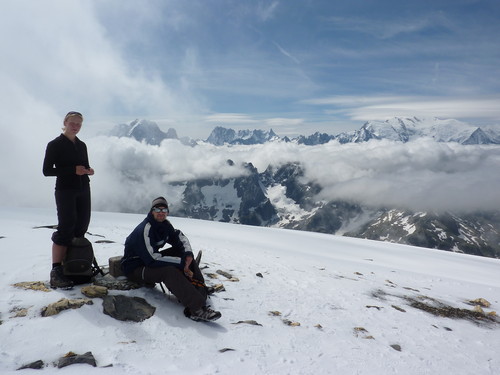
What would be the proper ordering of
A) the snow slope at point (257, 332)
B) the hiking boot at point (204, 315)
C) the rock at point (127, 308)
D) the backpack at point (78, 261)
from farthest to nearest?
1. the backpack at point (78, 261)
2. the hiking boot at point (204, 315)
3. the rock at point (127, 308)
4. the snow slope at point (257, 332)

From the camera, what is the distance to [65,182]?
7.81m

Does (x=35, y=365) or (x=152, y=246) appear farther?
(x=152, y=246)

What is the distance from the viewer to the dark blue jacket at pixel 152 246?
791 centimetres

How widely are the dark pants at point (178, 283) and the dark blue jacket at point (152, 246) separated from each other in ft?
0.57

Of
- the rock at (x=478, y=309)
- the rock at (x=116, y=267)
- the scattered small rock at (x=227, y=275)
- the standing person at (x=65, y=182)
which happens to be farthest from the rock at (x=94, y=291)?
the rock at (x=478, y=309)

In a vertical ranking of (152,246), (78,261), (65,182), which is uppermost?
(65,182)

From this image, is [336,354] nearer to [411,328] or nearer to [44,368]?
[411,328]

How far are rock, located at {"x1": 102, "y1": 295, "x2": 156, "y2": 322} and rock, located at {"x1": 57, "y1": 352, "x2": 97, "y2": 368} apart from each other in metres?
1.43

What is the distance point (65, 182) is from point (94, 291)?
2.74 meters

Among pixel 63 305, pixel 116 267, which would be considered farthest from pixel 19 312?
pixel 116 267

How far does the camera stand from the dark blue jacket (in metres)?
7.91

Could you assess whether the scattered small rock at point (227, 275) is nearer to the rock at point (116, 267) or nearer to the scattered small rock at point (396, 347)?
the rock at point (116, 267)

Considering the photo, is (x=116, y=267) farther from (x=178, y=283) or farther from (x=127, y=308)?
(x=178, y=283)

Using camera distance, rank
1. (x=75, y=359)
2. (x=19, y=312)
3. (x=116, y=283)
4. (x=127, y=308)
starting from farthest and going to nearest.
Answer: (x=116, y=283) < (x=127, y=308) < (x=19, y=312) < (x=75, y=359)
